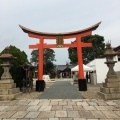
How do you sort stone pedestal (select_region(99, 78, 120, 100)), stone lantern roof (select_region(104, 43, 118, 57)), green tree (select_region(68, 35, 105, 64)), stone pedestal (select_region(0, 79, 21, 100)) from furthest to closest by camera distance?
green tree (select_region(68, 35, 105, 64)) → stone lantern roof (select_region(104, 43, 118, 57)) → stone pedestal (select_region(0, 79, 21, 100)) → stone pedestal (select_region(99, 78, 120, 100))

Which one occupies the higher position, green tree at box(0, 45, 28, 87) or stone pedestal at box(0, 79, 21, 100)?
green tree at box(0, 45, 28, 87)

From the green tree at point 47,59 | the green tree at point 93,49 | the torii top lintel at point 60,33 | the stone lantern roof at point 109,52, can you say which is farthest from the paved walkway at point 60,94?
the green tree at point 47,59

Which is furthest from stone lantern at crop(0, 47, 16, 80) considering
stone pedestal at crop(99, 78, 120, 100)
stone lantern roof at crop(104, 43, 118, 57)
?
stone lantern roof at crop(104, 43, 118, 57)

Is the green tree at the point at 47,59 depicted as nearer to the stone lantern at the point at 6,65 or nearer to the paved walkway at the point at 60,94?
the paved walkway at the point at 60,94

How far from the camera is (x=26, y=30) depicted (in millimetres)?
13555

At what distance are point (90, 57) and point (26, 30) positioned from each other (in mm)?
25462

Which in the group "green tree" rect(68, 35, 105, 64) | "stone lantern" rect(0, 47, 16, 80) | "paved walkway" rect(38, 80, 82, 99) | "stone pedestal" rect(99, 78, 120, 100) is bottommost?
"paved walkway" rect(38, 80, 82, 99)

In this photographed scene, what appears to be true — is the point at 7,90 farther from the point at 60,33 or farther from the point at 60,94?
the point at 60,33

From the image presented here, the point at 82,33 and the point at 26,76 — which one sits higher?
the point at 82,33

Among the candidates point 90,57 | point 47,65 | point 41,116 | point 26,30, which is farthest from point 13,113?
point 47,65

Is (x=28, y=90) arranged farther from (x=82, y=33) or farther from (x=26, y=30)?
(x=82, y=33)

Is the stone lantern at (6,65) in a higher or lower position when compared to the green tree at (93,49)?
lower

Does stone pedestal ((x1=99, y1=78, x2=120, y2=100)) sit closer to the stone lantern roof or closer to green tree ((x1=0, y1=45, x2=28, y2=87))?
the stone lantern roof

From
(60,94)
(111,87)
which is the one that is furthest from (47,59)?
(111,87)
